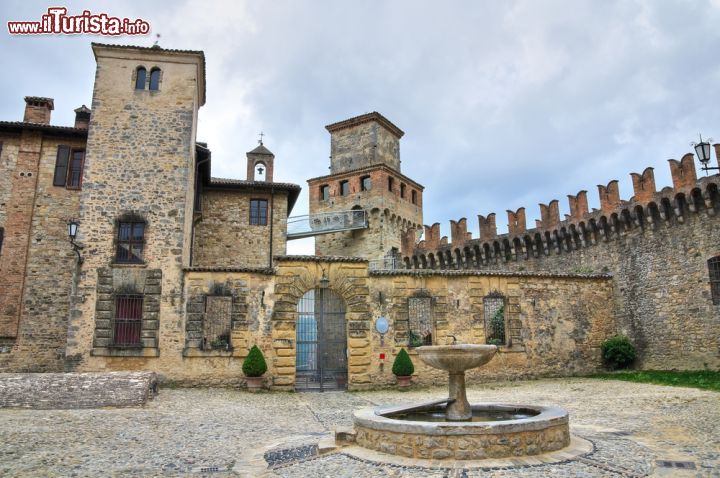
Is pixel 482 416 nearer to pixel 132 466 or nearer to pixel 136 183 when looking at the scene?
pixel 132 466

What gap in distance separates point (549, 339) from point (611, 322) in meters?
3.77

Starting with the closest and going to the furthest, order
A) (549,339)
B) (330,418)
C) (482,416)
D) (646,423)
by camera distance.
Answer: (482,416) → (646,423) → (330,418) → (549,339)

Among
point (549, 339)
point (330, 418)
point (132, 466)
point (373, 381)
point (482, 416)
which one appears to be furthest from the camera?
point (549, 339)

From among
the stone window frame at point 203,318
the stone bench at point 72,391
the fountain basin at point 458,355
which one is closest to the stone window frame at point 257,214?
the stone window frame at point 203,318

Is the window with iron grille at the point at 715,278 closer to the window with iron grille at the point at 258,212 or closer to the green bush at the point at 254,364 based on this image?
the green bush at the point at 254,364

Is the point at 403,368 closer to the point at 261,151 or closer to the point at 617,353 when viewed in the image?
the point at 617,353

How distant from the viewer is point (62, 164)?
19.8 metres

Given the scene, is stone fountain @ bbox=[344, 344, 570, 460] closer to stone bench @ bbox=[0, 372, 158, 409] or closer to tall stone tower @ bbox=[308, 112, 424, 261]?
stone bench @ bbox=[0, 372, 158, 409]

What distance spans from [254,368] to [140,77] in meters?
11.8

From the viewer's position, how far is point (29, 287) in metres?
18.5


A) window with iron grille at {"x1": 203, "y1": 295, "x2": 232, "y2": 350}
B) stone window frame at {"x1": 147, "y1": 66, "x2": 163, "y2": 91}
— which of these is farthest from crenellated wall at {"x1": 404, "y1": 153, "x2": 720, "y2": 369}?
stone window frame at {"x1": 147, "y1": 66, "x2": 163, "y2": 91}

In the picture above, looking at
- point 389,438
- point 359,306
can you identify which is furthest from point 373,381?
point 389,438

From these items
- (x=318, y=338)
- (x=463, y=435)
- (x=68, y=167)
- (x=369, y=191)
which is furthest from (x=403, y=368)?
(x=369, y=191)

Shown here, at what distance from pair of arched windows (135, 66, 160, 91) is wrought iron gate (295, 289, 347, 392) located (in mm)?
9750
